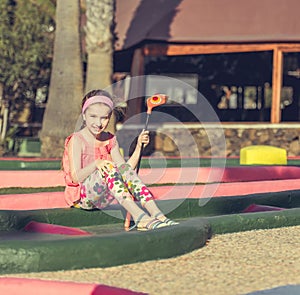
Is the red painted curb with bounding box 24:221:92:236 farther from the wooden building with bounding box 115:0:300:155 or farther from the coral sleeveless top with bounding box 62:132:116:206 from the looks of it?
the wooden building with bounding box 115:0:300:155

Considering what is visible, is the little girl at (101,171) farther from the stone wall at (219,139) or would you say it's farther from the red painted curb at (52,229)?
the stone wall at (219,139)

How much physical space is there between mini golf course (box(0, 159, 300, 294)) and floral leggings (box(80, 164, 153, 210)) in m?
0.30

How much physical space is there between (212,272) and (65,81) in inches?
580

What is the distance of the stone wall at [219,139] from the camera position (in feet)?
74.5

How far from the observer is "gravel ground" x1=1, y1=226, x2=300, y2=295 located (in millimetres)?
6312

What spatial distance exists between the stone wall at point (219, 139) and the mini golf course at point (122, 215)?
8596 mm

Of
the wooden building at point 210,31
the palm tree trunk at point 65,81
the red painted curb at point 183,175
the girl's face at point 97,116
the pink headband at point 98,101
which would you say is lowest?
the red painted curb at point 183,175

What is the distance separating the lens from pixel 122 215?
8.91m

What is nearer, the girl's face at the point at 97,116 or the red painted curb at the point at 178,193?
the girl's face at the point at 97,116

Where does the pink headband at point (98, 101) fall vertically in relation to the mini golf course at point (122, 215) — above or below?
above

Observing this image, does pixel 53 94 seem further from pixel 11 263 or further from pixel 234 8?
pixel 11 263

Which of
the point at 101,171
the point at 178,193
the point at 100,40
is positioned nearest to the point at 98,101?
the point at 101,171

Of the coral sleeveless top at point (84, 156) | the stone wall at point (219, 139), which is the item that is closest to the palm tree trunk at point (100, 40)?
the stone wall at point (219, 139)

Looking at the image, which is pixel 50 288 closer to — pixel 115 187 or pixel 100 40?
pixel 115 187
